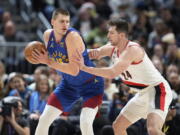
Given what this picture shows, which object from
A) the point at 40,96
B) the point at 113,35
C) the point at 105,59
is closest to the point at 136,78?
the point at 113,35

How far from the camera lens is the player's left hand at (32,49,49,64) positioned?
695 centimetres

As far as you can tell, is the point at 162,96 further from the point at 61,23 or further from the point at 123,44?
the point at 61,23

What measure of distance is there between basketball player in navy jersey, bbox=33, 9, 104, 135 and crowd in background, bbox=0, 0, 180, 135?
1.12 m

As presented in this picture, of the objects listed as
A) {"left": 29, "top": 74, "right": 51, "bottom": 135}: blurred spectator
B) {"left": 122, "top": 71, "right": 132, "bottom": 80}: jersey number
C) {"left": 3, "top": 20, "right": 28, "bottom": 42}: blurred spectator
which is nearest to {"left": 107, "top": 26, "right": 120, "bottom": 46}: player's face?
{"left": 122, "top": 71, "right": 132, "bottom": 80}: jersey number

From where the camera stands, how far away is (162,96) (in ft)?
22.4

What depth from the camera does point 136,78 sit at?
22.6 ft

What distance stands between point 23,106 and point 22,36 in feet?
13.5

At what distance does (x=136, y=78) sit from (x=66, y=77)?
1.08 metres

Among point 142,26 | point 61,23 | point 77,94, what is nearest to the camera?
point 61,23

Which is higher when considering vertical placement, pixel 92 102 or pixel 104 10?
pixel 104 10

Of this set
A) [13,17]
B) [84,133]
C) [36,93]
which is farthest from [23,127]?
[13,17]

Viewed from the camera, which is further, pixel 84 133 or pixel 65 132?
pixel 65 132

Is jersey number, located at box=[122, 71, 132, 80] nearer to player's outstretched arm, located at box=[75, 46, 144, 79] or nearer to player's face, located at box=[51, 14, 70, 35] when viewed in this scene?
player's outstretched arm, located at box=[75, 46, 144, 79]

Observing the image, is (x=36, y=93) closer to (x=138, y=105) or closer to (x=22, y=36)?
(x=138, y=105)
